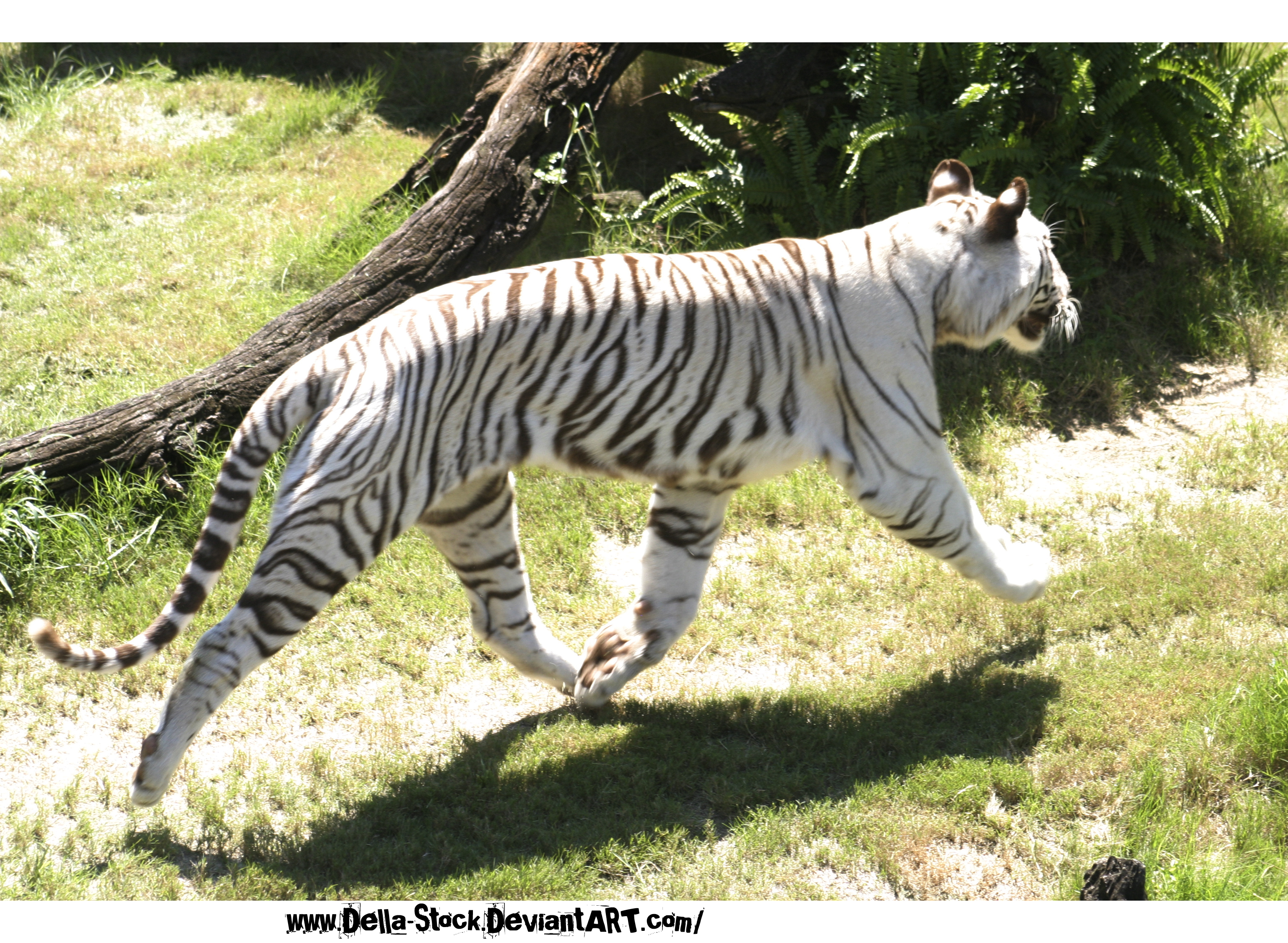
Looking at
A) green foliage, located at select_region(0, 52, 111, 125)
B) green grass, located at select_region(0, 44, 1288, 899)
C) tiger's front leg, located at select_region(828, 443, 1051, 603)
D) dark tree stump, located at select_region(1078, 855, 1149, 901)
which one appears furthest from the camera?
green foliage, located at select_region(0, 52, 111, 125)

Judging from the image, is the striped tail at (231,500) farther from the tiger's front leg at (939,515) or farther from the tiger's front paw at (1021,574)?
the tiger's front paw at (1021,574)

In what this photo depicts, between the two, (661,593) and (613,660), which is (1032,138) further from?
(613,660)

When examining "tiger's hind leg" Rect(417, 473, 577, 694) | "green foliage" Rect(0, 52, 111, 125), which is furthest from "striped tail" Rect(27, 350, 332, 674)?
"green foliage" Rect(0, 52, 111, 125)

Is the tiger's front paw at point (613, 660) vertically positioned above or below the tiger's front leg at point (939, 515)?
below

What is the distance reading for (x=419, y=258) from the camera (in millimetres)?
6918

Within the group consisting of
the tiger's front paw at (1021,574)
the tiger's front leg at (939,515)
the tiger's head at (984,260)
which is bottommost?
the tiger's front paw at (1021,574)

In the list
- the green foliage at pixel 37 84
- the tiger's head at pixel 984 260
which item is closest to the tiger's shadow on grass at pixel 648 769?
the tiger's head at pixel 984 260

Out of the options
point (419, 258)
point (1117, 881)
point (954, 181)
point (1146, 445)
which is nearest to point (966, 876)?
point (1117, 881)

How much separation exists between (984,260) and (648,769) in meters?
2.58

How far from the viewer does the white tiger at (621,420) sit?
4.13 meters

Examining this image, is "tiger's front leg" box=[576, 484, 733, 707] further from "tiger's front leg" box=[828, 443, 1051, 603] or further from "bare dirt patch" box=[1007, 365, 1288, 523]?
"bare dirt patch" box=[1007, 365, 1288, 523]

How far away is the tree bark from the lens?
20.2 ft

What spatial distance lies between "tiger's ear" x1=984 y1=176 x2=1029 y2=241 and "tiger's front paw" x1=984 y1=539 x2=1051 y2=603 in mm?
1387

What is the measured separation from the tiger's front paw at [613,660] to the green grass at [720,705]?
0.23m
